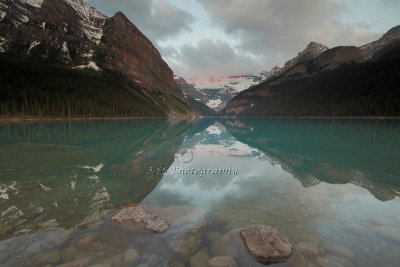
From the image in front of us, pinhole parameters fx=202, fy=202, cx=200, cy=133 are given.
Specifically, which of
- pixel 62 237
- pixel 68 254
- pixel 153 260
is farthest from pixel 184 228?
pixel 62 237

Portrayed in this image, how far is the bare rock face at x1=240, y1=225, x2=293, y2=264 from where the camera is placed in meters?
5.80

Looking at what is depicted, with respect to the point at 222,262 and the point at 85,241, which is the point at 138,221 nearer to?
the point at 85,241

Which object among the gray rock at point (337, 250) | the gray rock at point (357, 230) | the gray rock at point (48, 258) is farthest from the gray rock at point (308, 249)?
the gray rock at point (48, 258)

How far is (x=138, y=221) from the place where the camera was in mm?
7848

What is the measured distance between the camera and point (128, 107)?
15025 cm

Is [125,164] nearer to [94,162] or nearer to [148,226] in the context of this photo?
[94,162]

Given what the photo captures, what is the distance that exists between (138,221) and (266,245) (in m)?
4.73

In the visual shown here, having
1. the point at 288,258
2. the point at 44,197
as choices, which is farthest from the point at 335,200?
the point at 44,197

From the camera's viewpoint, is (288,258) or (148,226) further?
(148,226)

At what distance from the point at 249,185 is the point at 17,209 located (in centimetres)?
1177

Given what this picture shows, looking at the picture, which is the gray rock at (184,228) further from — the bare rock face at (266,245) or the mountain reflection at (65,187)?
the mountain reflection at (65,187)

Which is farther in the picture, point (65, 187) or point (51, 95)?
point (51, 95)

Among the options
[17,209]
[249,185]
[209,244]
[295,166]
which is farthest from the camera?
[295,166]

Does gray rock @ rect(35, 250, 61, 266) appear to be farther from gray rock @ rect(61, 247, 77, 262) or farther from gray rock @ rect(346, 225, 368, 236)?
gray rock @ rect(346, 225, 368, 236)
